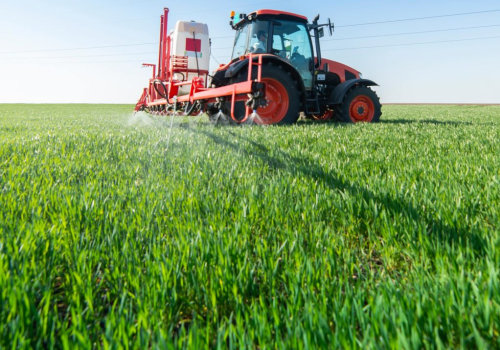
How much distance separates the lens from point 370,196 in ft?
6.55

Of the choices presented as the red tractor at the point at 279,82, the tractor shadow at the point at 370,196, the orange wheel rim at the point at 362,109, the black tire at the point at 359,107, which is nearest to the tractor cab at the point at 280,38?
the red tractor at the point at 279,82

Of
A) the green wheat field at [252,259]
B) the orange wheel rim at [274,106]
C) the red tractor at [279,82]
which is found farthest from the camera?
the orange wheel rim at [274,106]

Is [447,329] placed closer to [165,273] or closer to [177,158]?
[165,273]

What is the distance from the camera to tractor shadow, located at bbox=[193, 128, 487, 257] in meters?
1.37

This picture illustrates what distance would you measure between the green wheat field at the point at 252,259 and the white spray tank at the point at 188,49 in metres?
9.77

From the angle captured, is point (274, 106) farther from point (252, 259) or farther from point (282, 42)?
point (252, 259)

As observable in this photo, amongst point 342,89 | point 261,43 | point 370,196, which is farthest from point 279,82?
point 370,196

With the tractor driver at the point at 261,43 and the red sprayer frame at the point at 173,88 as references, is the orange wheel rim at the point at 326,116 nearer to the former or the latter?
the tractor driver at the point at 261,43

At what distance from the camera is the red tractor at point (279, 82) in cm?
678

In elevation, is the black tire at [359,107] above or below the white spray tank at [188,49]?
below

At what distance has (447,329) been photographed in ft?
2.68

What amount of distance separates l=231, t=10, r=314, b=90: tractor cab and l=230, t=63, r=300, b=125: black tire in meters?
0.53

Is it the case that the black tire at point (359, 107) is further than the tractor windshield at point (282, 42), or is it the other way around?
the black tire at point (359, 107)

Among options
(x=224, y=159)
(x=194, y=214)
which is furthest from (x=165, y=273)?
(x=224, y=159)
